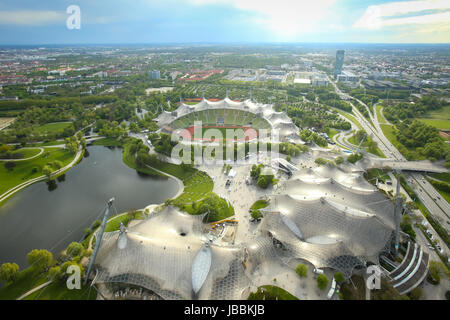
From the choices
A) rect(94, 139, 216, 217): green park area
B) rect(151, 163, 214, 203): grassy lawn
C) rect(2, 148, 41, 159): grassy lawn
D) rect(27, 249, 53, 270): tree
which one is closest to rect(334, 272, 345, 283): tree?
rect(94, 139, 216, 217): green park area

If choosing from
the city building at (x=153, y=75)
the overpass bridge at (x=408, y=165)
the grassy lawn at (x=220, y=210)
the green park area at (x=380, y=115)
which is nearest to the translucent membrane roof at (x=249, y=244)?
the grassy lawn at (x=220, y=210)

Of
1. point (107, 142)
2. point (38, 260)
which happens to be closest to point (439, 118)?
point (107, 142)

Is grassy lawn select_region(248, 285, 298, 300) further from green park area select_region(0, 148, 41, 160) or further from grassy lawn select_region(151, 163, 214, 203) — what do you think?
green park area select_region(0, 148, 41, 160)

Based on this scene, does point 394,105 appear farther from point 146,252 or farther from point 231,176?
point 146,252

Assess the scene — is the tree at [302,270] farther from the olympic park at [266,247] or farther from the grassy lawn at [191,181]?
the grassy lawn at [191,181]
